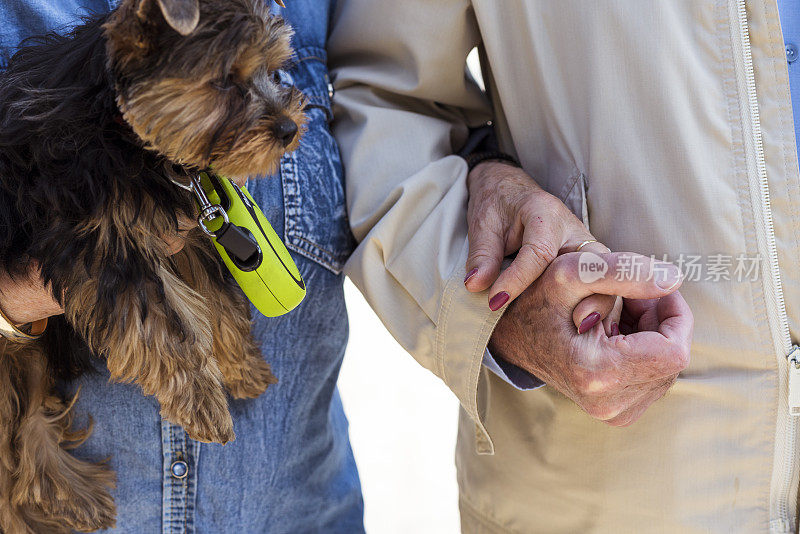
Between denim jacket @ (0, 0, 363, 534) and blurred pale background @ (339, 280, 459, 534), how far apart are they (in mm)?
1943

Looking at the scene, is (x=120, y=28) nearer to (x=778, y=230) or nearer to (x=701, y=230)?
(x=701, y=230)

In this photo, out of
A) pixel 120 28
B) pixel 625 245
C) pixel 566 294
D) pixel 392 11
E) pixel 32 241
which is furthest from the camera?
pixel 392 11

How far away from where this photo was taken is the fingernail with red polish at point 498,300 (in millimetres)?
1544

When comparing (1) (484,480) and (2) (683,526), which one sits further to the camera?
(1) (484,480)

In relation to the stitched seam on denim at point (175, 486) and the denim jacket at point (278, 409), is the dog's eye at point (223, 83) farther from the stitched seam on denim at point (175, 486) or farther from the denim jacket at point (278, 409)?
the stitched seam on denim at point (175, 486)

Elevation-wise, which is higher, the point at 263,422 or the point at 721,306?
the point at 721,306

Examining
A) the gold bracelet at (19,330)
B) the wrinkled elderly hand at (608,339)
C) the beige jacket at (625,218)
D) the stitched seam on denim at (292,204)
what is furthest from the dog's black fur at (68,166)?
the wrinkled elderly hand at (608,339)

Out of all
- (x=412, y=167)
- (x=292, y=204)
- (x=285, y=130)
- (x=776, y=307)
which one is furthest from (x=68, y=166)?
(x=776, y=307)

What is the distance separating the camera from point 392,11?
6.29 feet

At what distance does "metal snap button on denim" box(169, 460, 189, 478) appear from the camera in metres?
1.92

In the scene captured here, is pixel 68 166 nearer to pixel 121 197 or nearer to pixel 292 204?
pixel 121 197

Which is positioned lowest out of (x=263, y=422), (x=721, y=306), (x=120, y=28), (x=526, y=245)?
(x=263, y=422)

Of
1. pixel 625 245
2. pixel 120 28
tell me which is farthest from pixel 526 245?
pixel 120 28

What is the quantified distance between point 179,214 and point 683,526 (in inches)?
55.1
